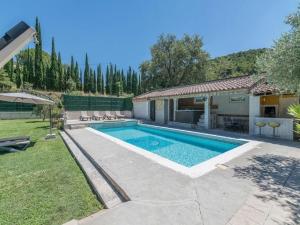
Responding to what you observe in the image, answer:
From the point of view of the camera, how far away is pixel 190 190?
146 inches

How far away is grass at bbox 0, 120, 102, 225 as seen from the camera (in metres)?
3.07

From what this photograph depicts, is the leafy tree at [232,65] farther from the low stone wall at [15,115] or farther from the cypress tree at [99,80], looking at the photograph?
the low stone wall at [15,115]

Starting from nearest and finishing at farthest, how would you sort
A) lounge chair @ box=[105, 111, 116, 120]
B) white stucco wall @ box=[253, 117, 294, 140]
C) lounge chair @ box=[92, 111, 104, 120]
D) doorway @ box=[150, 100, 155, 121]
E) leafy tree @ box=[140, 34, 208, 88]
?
white stucco wall @ box=[253, 117, 294, 140] < lounge chair @ box=[92, 111, 104, 120] < doorway @ box=[150, 100, 155, 121] < lounge chair @ box=[105, 111, 116, 120] < leafy tree @ box=[140, 34, 208, 88]

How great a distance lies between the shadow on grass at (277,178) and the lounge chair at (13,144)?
29.3ft

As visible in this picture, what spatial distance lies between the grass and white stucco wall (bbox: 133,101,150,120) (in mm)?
15420

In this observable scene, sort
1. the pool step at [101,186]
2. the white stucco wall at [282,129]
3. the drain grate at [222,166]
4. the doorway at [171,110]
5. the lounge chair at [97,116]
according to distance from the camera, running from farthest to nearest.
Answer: the lounge chair at [97,116], the doorway at [171,110], the white stucco wall at [282,129], the drain grate at [222,166], the pool step at [101,186]

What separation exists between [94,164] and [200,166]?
11.3ft

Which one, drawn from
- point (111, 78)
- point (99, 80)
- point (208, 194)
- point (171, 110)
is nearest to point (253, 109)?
point (171, 110)

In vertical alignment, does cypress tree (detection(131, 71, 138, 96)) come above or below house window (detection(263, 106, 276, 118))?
above

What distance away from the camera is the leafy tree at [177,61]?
2964cm

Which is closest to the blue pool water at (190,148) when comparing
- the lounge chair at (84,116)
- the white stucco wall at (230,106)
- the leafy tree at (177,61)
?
the white stucco wall at (230,106)

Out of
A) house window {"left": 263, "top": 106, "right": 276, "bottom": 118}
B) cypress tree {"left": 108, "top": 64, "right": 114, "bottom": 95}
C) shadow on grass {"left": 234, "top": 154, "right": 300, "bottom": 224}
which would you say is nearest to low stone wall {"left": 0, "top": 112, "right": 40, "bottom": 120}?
cypress tree {"left": 108, "top": 64, "right": 114, "bottom": 95}

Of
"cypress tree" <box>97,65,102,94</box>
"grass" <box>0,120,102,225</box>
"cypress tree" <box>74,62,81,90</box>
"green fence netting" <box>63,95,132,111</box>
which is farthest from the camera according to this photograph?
"cypress tree" <box>97,65,102,94</box>

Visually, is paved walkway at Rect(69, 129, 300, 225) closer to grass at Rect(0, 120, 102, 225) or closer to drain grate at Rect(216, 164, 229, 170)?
drain grate at Rect(216, 164, 229, 170)
